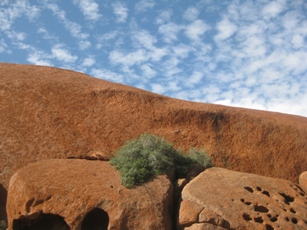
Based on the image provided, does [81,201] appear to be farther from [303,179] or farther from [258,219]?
[303,179]

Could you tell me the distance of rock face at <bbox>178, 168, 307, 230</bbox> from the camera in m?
11.7

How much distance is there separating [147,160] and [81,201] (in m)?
3.22

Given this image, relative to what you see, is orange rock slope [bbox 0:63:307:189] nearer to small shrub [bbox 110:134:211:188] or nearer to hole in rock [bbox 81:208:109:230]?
small shrub [bbox 110:134:211:188]

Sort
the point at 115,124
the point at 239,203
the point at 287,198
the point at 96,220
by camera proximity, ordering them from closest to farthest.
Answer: the point at 96,220 < the point at 239,203 < the point at 287,198 < the point at 115,124

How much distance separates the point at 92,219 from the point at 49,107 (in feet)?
25.8

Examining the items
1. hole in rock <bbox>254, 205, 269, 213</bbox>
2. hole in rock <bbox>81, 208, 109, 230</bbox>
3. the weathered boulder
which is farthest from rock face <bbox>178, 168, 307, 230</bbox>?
the weathered boulder

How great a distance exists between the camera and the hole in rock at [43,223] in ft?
38.4

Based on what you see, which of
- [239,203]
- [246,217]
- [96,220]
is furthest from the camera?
[239,203]

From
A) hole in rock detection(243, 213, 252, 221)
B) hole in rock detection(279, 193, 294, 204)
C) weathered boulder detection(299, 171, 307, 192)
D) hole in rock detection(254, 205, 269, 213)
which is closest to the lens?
hole in rock detection(243, 213, 252, 221)

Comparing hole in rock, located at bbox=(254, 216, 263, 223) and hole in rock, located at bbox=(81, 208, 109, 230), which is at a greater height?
hole in rock, located at bbox=(254, 216, 263, 223)

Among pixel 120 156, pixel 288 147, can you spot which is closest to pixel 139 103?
pixel 120 156

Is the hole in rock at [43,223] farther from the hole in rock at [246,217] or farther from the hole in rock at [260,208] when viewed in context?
the hole in rock at [260,208]

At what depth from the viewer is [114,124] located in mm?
18859

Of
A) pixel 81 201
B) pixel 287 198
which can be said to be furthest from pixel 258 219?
pixel 81 201
